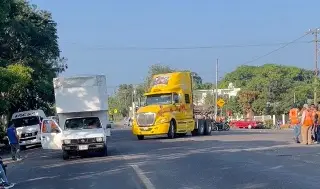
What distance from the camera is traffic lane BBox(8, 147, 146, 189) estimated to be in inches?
543

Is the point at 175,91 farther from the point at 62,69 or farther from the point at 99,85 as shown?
the point at 62,69

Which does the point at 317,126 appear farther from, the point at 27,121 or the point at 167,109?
the point at 27,121

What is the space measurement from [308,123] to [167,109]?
11.8 meters

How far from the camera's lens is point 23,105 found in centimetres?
4991

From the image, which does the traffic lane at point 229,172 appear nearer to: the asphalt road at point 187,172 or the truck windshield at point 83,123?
the asphalt road at point 187,172

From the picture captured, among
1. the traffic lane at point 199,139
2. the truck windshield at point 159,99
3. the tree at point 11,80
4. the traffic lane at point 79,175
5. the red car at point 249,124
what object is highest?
the tree at point 11,80

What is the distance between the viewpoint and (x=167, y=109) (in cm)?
3434

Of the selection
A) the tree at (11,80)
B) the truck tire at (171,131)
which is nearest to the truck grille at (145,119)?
the truck tire at (171,131)

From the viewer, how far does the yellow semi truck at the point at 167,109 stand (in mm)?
34188

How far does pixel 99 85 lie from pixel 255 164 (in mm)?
12497

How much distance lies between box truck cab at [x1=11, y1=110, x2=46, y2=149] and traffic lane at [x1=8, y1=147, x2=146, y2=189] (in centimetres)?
1393

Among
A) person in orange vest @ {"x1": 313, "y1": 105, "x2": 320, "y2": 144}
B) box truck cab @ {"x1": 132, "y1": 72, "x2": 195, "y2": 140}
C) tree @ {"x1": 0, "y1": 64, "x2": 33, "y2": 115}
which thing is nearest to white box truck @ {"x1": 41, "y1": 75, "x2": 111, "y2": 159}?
tree @ {"x1": 0, "y1": 64, "x2": 33, "y2": 115}

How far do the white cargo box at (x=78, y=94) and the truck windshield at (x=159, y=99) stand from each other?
8451mm

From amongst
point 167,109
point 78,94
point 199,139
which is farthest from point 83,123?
point 167,109
